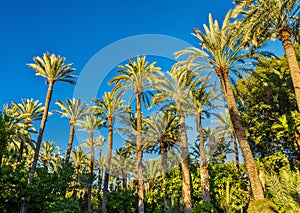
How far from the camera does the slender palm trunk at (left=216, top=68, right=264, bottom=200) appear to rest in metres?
17.0

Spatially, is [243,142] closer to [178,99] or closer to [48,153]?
[178,99]

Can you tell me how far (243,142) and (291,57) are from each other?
609 centimetres

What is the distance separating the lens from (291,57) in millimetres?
17125

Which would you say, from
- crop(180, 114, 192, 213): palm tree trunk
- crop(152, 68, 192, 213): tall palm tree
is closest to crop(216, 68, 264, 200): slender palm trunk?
crop(152, 68, 192, 213): tall palm tree

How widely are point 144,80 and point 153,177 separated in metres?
18.9

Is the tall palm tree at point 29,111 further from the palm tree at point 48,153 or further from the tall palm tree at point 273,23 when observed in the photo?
the tall palm tree at point 273,23

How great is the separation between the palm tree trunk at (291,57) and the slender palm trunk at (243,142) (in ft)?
13.6

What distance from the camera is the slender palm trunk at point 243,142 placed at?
1702 centimetres

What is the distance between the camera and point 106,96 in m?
34.3

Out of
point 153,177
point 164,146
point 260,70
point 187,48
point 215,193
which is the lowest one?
point 215,193

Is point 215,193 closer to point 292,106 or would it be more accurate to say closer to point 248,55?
point 292,106

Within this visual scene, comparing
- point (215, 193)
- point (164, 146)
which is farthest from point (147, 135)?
point (215, 193)

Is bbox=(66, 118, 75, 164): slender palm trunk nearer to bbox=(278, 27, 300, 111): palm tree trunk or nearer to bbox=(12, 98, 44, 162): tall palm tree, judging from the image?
bbox=(12, 98, 44, 162): tall palm tree

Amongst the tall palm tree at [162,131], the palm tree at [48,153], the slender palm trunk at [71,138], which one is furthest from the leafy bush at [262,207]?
the palm tree at [48,153]
